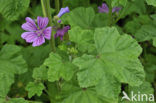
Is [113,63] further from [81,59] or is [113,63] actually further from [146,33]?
[146,33]

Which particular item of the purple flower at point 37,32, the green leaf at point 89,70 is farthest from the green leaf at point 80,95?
the purple flower at point 37,32

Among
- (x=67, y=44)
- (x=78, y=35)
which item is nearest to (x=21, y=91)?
(x=67, y=44)

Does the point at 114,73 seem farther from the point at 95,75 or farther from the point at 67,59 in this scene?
the point at 67,59

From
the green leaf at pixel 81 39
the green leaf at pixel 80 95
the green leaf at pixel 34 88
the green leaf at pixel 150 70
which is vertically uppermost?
the green leaf at pixel 81 39

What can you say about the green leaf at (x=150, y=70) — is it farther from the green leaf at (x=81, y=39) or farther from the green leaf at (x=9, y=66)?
the green leaf at (x=9, y=66)

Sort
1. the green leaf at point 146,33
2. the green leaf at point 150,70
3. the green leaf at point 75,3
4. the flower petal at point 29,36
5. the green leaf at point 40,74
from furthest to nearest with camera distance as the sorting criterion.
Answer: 1. the green leaf at point 75,3
2. the green leaf at point 150,70
3. the green leaf at point 146,33
4. the green leaf at point 40,74
5. the flower petal at point 29,36

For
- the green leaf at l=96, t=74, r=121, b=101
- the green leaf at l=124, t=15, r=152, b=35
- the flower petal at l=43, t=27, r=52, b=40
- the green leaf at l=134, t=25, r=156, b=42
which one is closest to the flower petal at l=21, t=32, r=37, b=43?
the flower petal at l=43, t=27, r=52, b=40
